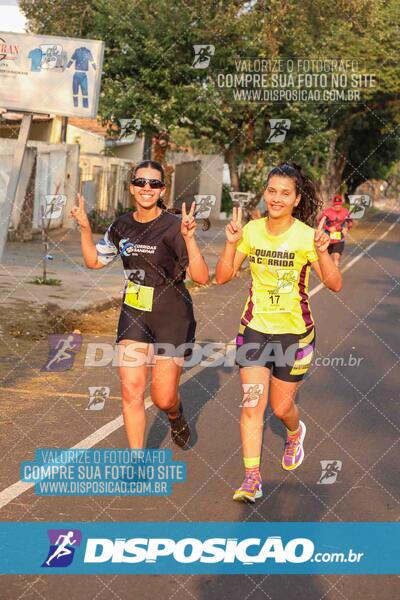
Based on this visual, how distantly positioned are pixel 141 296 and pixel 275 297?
2.78 feet

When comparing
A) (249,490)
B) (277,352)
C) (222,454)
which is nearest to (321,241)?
(277,352)

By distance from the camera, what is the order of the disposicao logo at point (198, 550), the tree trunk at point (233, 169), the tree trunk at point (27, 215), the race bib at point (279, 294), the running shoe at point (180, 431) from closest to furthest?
the disposicao logo at point (198, 550)
the race bib at point (279, 294)
the running shoe at point (180, 431)
the tree trunk at point (27, 215)
the tree trunk at point (233, 169)

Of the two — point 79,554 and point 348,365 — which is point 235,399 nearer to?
point 348,365

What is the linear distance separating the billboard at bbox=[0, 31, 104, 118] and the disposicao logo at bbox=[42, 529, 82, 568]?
15.8 metres

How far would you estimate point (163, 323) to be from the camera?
716cm

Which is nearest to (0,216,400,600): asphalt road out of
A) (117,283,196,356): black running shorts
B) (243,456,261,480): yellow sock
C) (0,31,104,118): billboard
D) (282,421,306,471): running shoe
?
(282,421,306,471): running shoe

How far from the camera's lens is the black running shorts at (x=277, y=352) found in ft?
22.6

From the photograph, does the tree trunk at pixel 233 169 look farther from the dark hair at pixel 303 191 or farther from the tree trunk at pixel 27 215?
the dark hair at pixel 303 191

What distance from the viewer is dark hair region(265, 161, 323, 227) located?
6.86m

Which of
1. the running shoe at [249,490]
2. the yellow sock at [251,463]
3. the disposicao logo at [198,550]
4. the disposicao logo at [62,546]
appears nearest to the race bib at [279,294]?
the yellow sock at [251,463]

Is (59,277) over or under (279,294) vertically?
under

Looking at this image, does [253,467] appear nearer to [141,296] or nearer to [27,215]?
[141,296]

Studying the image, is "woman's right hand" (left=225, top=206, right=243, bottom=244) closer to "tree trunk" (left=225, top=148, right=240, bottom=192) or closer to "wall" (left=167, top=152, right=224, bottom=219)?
"tree trunk" (left=225, top=148, right=240, bottom=192)

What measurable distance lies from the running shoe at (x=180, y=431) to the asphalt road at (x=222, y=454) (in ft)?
0.25
